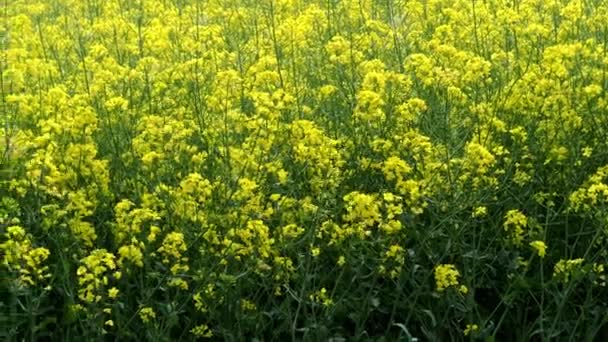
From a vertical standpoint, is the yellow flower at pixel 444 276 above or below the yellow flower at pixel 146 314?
above

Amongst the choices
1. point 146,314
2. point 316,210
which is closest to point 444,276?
point 316,210

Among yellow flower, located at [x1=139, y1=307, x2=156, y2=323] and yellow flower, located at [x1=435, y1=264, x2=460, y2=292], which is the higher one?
yellow flower, located at [x1=435, y1=264, x2=460, y2=292]

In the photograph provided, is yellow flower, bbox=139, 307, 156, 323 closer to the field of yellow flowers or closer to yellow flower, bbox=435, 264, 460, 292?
the field of yellow flowers

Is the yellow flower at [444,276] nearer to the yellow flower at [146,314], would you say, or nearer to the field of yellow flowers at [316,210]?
the field of yellow flowers at [316,210]

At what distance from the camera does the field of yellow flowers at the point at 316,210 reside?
4008 mm

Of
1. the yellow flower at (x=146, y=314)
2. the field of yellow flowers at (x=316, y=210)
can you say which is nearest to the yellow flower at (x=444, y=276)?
the field of yellow flowers at (x=316, y=210)

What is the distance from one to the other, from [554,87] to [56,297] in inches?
91.3

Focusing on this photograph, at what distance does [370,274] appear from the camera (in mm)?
4090

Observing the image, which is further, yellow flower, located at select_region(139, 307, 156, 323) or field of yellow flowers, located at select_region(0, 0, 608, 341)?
field of yellow flowers, located at select_region(0, 0, 608, 341)

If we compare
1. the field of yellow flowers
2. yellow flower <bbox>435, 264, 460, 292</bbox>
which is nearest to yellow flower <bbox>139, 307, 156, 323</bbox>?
the field of yellow flowers

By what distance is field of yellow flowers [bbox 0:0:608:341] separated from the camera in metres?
4.01

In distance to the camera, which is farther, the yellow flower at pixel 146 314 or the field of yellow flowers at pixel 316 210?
the field of yellow flowers at pixel 316 210

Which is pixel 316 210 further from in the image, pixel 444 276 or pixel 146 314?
pixel 146 314

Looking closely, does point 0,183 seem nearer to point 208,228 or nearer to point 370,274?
point 208,228
